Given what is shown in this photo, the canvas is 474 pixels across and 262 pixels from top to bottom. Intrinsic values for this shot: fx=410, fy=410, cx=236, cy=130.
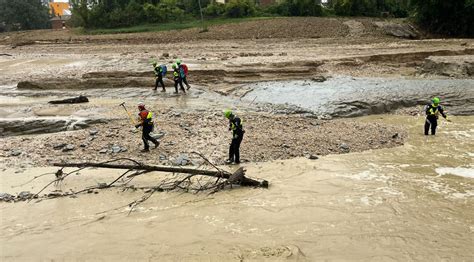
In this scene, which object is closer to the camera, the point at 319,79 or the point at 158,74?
the point at 158,74

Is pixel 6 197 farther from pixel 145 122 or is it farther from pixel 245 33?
pixel 245 33

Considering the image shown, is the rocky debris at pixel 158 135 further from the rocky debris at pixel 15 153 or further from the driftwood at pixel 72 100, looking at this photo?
the driftwood at pixel 72 100

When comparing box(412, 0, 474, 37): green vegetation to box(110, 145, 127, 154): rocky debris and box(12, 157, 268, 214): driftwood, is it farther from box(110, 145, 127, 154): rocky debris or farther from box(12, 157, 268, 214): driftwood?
box(12, 157, 268, 214): driftwood

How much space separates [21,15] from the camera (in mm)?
56469

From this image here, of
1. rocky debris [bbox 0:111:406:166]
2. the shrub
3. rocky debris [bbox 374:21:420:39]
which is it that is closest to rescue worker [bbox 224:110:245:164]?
rocky debris [bbox 0:111:406:166]

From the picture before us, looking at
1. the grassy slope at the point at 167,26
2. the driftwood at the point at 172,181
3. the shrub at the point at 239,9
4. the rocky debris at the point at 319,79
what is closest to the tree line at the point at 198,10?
the shrub at the point at 239,9

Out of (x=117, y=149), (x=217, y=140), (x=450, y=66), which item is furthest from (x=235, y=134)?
(x=450, y=66)

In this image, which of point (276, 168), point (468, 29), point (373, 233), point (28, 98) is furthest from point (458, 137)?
point (468, 29)

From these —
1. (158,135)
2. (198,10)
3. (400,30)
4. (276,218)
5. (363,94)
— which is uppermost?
(198,10)

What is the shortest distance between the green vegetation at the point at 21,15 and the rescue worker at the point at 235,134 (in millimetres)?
54998

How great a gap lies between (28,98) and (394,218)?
1716cm

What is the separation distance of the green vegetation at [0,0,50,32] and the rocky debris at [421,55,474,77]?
2096 inches

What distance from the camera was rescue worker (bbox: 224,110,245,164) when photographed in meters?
10.7

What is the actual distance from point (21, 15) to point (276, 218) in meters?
59.7
